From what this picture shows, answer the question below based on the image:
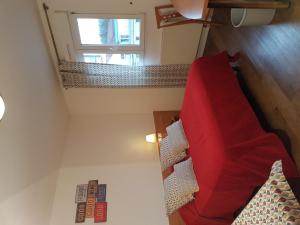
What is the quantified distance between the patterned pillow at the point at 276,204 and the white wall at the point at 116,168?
1.37 metres

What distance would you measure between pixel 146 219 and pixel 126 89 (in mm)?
1431

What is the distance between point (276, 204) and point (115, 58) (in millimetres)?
2173

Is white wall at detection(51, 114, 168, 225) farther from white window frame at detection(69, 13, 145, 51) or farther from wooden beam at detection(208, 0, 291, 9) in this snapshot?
wooden beam at detection(208, 0, 291, 9)

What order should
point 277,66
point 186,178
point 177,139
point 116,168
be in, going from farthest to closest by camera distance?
point 116,168 → point 177,139 → point 186,178 → point 277,66

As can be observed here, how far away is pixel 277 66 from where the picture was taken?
1592mm

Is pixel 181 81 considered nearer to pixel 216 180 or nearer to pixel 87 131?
pixel 87 131

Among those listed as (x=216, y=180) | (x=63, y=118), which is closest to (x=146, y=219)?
(x=216, y=180)

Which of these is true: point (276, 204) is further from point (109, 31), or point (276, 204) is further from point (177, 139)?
point (109, 31)

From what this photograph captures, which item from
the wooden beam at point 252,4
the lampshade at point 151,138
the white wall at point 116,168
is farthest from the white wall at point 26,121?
the wooden beam at point 252,4

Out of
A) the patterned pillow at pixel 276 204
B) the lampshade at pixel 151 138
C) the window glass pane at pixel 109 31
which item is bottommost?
the patterned pillow at pixel 276 204

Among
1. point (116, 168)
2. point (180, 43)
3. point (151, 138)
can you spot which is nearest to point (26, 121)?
point (116, 168)

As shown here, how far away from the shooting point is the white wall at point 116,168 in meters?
2.44

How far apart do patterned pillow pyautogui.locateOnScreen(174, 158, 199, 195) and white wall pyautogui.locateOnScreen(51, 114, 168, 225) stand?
531 millimetres

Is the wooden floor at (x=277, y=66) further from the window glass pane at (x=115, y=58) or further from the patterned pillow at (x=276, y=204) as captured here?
the window glass pane at (x=115, y=58)
